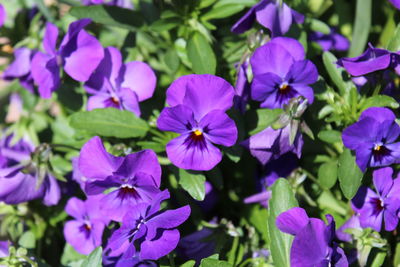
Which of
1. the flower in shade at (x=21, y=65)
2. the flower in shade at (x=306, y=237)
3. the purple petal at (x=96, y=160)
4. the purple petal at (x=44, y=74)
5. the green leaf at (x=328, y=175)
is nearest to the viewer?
the flower in shade at (x=306, y=237)

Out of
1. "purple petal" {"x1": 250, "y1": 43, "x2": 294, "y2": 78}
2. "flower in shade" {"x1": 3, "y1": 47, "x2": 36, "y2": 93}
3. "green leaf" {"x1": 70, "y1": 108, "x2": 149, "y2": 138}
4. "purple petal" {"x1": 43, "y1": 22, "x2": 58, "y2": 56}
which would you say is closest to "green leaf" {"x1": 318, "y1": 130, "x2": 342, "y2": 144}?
"purple petal" {"x1": 250, "y1": 43, "x2": 294, "y2": 78}

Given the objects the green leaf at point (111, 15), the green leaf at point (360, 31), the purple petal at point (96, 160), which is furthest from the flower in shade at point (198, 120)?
the green leaf at point (360, 31)

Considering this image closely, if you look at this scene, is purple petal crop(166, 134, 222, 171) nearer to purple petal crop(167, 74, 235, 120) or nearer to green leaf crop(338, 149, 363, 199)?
purple petal crop(167, 74, 235, 120)

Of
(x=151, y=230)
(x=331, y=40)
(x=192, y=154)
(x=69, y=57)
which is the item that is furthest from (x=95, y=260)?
(x=331, y=40)

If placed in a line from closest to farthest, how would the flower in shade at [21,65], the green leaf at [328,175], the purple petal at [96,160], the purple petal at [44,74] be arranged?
the purple petal at [96,160], the green leaf at [328,175], the purple petal at [44,74], the flower in shade at [21,65]

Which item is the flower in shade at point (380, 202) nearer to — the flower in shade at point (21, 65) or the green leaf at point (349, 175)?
the green leaf at point (349, 175)

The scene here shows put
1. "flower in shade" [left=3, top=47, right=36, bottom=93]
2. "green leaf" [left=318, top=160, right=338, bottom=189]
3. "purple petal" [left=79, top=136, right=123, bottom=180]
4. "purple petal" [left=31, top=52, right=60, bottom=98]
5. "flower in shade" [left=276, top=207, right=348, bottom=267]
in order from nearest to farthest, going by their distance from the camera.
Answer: "flower in shade" [left=276, top=207, right=348, bottom=267] < "purple petal" [left=79, top=136, right=123, bottom=180] < "green leaf" [left=318, top=160, right=338, bottom=189] < "purple petal" [left=31, top=52, right=60, bottom=98] < "flower in shade" [left=3, top=47, right=36, bottom=93]

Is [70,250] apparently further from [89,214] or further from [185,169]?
[185,169]
